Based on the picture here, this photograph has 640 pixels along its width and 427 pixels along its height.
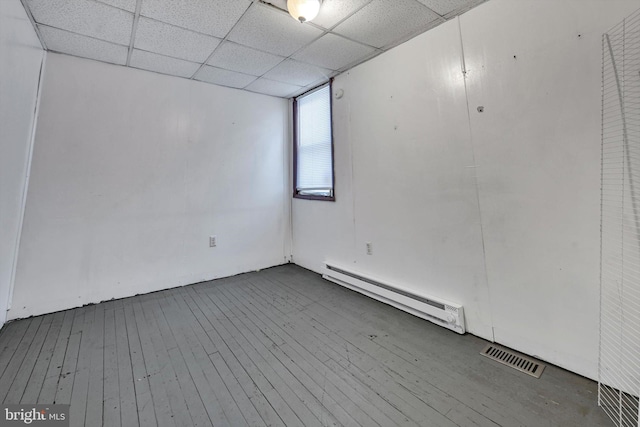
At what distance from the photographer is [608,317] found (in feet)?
4.92

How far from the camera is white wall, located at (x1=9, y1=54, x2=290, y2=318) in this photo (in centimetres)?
255

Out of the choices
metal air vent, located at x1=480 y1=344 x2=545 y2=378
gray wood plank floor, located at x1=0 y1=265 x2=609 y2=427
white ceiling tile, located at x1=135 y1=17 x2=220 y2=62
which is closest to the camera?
gray wood plank floor, located at x1=0 y1=265 x2=609 y2=427

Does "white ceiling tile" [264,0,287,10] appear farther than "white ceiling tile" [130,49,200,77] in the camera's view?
No

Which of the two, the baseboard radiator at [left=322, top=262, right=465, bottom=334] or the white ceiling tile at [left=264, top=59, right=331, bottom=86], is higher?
the white ceiling tile at [left=264, top=59, right=331, bottom=86]

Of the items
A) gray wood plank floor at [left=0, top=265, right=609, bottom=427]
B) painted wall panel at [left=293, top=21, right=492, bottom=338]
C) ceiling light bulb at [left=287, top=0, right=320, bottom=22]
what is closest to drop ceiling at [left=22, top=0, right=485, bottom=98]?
ceiling light bulb at [left=287, top=0, right=320, bottom=22]

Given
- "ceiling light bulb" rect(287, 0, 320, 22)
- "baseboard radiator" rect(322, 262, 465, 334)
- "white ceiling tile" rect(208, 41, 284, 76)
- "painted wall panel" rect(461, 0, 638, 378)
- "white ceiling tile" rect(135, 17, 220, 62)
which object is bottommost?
"baseboard radiator" rect(322, 262, 465, 334)

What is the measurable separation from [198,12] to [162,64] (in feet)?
3.83

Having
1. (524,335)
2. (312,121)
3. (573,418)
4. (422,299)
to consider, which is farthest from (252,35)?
(573,418)

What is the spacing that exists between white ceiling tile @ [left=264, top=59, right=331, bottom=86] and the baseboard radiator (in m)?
2.39

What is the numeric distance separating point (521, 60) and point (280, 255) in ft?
11.6

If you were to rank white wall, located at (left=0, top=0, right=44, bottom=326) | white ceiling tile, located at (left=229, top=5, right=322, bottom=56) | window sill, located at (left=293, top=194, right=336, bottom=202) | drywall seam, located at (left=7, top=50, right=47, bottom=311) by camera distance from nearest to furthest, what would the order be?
white wall, located at (left=0, top=0, right=44, bottom=326) < white ceiling tile, located at (left=229, top=5, right=322, bottom=56) < drywall seam, located at (left=7, top=50, right=47, bottom=311) < window sill, located at (left=293, top=194, right=336, bottom=202)

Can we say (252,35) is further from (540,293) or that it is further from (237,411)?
(540,293)

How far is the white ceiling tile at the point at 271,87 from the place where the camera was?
3.46 meters

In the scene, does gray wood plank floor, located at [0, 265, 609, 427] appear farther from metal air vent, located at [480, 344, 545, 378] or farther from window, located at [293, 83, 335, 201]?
window, located at [293, 83, 335, 201]
